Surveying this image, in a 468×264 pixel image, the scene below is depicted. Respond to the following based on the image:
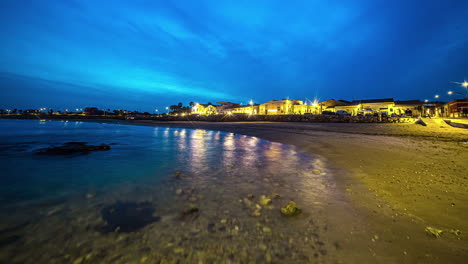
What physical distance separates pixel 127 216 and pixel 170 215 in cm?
80

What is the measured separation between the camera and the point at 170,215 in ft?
11.2

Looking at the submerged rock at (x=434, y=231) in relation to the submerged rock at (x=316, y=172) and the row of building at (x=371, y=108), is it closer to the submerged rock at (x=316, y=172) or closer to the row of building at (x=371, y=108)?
the submerged rock at (x=316, y=172)

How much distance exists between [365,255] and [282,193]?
2178mm

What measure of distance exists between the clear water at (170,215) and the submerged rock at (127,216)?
101mm

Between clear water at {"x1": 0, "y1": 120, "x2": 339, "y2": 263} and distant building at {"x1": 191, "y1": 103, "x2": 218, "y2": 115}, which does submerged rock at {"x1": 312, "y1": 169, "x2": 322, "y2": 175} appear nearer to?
clear water at {"x1": 0, "y1": 120, "x2": 339, "y2": 263}

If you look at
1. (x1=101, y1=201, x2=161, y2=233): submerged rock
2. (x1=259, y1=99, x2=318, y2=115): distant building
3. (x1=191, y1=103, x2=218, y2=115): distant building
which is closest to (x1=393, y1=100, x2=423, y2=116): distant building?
(x1=259, y1=99, x2=318, y2=115): distant building

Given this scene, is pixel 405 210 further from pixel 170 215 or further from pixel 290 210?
pixel 170 215

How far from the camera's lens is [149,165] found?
7469 millimetres

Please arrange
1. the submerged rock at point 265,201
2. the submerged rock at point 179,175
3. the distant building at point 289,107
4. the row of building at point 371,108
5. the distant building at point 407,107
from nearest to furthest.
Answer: the submerged rock at point 265,201, the submerged rock at point 179,175, the row of building at point 371,108, the distant building at point 407,107, the distant building at point 289,107

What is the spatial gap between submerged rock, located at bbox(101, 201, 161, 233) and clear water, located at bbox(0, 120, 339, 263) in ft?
0.33

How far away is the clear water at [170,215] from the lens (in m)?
2.37

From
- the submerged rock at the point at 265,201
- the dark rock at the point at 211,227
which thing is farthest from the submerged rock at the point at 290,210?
the dark rock at the point at 211,227

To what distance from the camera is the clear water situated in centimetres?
237

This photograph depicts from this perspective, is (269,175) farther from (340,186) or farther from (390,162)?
(390,162)
